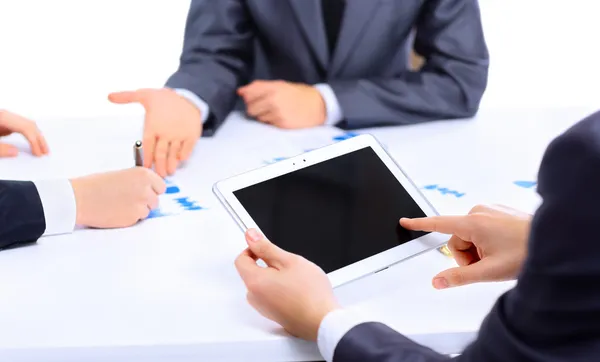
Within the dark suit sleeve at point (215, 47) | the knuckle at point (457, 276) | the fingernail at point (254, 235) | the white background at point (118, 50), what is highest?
the dark suit sleeve at point (215, 47)

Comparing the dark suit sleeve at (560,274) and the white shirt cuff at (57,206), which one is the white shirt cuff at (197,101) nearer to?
the white shirt cuff at (57,206)

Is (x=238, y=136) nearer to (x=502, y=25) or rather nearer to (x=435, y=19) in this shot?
(x=435, y=19)

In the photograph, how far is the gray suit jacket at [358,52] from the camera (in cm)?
133

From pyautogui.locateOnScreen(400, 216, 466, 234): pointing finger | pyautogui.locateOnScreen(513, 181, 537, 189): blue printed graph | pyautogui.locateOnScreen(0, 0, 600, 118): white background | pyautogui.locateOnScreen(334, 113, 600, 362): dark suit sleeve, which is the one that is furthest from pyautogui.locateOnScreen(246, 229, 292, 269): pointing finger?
pyautogui.locateOnScreen(0, 0, 600, 118): white background

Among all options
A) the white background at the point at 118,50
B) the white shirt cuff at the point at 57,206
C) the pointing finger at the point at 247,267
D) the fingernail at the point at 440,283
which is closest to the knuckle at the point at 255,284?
the pointing finger at the point at 247,267

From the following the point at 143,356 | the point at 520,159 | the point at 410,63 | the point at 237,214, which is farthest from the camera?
the point at 410,63

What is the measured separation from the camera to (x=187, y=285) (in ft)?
2.73

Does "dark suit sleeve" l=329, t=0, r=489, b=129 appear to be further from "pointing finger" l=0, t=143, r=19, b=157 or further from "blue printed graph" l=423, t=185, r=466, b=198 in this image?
"pointing finger" l=0, t=143, r=19, b=157

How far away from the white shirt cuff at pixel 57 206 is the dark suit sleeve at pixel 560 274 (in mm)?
553

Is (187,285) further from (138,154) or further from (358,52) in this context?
(358,52)

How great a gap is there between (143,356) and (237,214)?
0.59 ft

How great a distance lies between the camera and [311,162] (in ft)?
2.99

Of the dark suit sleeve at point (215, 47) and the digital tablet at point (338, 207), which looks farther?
the dark suit sleeve at point (215, 47)

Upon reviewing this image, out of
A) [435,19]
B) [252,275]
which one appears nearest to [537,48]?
[435,19]
